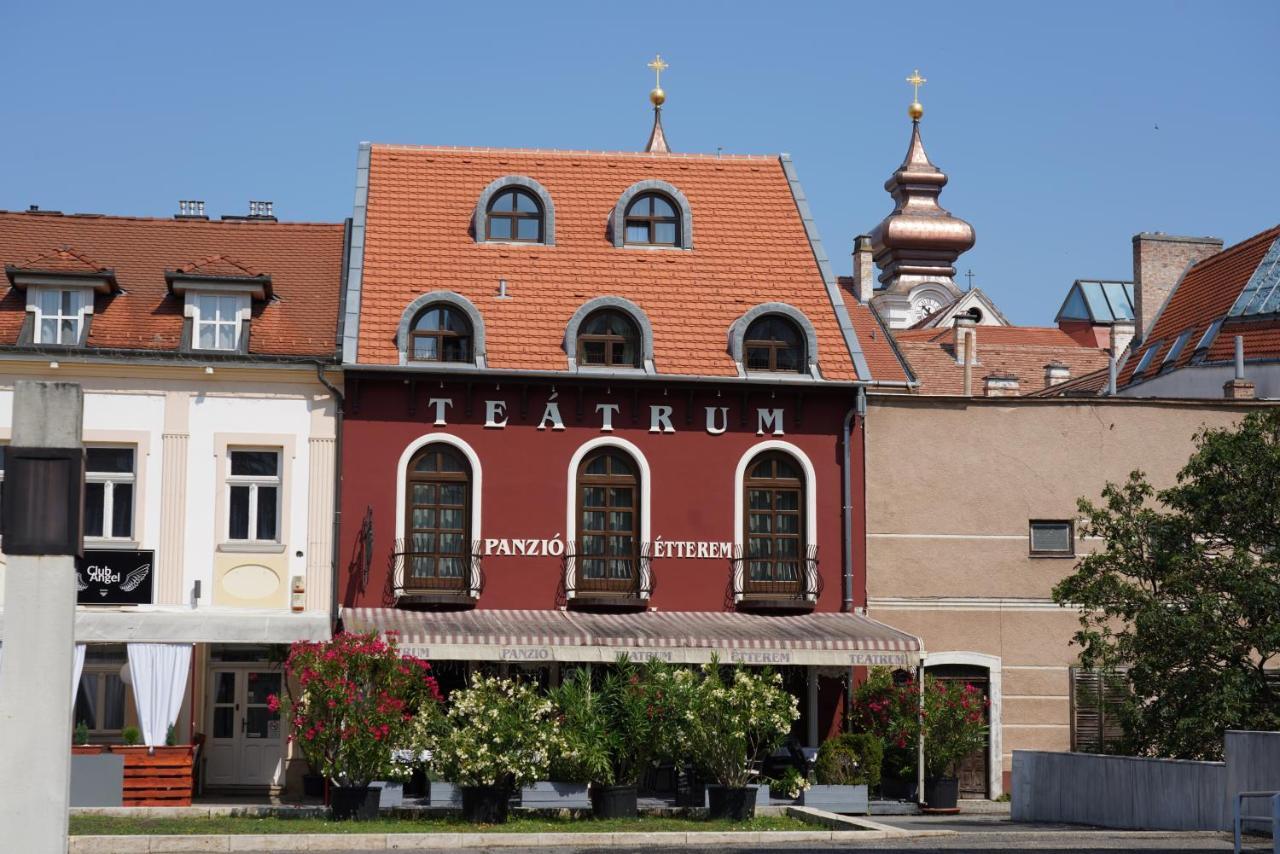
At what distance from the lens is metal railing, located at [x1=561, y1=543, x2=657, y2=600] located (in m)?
30.8

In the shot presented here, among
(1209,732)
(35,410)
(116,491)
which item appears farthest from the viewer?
(116,491)

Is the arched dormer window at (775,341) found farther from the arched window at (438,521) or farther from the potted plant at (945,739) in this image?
the potted plant at (945,739)

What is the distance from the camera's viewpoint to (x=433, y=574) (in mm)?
30562

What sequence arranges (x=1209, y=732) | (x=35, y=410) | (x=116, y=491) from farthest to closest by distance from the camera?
(x=116, y=491) → (x=1209, y=732) → (x=35, y=410)

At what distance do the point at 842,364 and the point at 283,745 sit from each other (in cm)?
1103

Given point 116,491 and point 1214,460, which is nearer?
point 1214,460

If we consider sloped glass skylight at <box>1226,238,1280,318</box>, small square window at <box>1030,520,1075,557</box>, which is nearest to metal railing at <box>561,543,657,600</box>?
small square window at <box>1030,520,1075,557</box>

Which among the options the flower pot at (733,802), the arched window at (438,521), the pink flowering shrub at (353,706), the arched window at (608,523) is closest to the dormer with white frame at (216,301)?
the arched window at (438,521)

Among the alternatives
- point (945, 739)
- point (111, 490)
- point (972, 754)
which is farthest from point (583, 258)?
point (972, 754)

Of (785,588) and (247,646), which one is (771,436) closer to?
(785,588)

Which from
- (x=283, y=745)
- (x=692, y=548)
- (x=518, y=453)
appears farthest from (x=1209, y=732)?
(x=283, y=745)

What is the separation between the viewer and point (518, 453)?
1225 inches

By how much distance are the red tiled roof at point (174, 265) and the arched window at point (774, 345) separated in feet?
22.7

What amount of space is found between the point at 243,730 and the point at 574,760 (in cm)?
811
